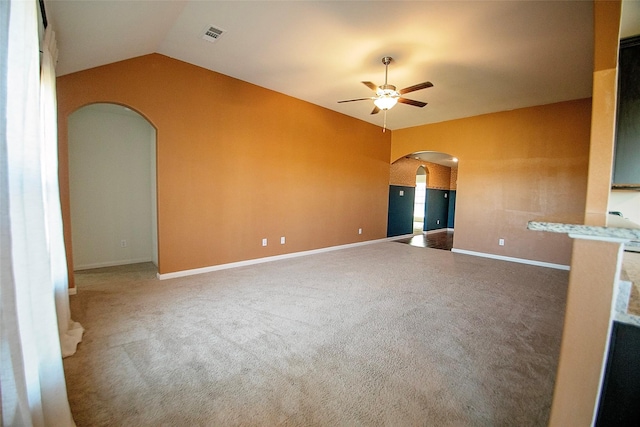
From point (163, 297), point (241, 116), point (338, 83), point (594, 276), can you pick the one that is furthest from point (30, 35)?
point (338, 83)

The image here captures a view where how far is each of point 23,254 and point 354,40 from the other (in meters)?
3.27

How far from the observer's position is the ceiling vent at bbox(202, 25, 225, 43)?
2836 millimetres

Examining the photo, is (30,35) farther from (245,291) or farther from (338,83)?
(338,83)

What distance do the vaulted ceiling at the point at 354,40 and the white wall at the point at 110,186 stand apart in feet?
4.71

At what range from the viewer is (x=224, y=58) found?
3.45 metres

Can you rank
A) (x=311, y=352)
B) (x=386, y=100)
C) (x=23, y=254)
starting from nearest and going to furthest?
(x=23, y=254) < (x=311, y=352) < (x=386, y=100)

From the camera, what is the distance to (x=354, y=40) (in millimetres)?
2938

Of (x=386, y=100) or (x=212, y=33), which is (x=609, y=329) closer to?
(x=386, y=100)

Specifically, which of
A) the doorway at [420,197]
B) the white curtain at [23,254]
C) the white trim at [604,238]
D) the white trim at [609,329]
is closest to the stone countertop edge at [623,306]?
the white trim at [609,329]

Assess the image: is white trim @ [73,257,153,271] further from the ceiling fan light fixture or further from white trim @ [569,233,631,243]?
white trim @ [569,233,631,243]

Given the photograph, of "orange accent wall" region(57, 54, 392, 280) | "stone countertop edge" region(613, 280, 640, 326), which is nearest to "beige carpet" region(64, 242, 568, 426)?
"orange accent wall" region(57, 54, 392, 280)

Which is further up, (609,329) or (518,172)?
(518,172)

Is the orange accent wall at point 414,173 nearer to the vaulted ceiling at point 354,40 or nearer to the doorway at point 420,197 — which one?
the doorway at point 420,197

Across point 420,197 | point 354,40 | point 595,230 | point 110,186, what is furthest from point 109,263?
point 420,197
